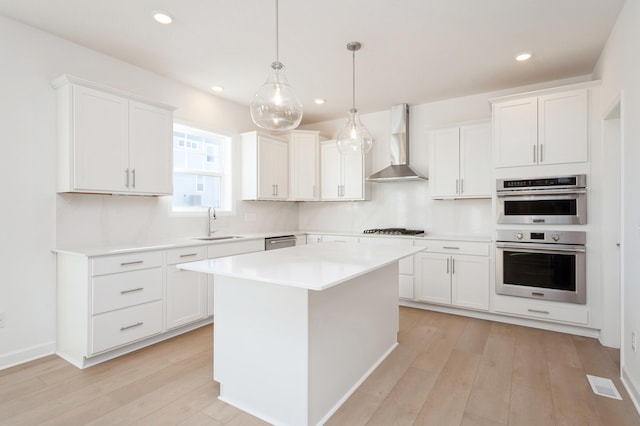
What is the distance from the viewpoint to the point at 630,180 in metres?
2.10

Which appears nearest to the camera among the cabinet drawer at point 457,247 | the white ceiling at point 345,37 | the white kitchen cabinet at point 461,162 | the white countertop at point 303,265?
the white countertop at point 303,265

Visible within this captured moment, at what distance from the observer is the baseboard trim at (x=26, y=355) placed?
250cm

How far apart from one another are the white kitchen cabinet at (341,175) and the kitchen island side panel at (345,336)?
214 centimetres

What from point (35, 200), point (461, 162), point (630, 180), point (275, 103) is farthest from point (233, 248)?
point (630, 180)

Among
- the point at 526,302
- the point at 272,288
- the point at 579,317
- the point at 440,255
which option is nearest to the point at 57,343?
the point at 272,288

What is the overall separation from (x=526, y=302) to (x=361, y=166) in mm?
2648

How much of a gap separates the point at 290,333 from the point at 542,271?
286 cm

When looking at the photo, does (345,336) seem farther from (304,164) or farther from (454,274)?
Answer: (304,164)

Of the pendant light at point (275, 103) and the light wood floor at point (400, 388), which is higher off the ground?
the pendant light at point (275, 103)

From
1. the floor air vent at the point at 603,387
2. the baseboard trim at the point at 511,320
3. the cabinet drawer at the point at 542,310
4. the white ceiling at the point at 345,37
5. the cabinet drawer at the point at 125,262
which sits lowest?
the floor air vent at the point at 603,387

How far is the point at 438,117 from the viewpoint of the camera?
4.42 m

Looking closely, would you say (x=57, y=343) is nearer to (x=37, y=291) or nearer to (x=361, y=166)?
(x=37, y=291)

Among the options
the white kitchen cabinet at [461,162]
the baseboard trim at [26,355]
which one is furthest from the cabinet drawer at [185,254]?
the white kitchen cabinet at [461,162]

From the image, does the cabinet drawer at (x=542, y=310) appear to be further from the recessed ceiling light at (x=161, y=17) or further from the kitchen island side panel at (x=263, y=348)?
the recessed ceiling light at (x=161, y=17)
